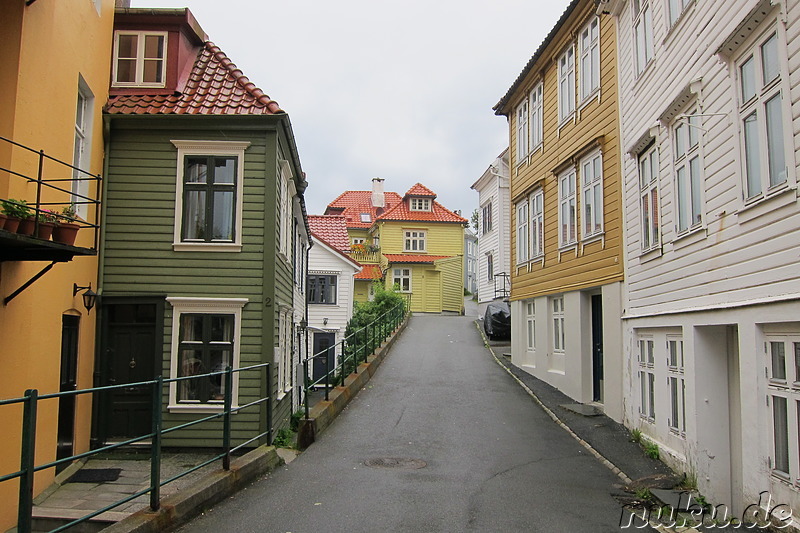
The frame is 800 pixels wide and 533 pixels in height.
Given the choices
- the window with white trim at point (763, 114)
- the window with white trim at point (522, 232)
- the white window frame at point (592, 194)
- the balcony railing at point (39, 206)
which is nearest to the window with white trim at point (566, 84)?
the white window frame at point (592, 194)

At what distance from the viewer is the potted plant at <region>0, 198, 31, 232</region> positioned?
24.2 feet

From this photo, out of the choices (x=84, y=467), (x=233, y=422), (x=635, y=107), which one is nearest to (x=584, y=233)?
(x=635, y=107)

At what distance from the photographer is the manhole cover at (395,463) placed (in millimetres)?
9719

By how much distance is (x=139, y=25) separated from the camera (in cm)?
1316

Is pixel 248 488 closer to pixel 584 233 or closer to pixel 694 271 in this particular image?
pixel 694 271

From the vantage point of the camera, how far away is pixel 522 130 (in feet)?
66.6

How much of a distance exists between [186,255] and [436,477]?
625 cm

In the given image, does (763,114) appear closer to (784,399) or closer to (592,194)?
(784,399)

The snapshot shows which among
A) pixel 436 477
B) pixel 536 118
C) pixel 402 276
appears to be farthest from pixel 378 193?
pixel 436 477

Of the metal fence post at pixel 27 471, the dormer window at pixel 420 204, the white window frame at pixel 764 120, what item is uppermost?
the dormer window at pixel 420 204

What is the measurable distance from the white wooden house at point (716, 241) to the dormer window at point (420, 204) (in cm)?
3433

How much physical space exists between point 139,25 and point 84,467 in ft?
27.0

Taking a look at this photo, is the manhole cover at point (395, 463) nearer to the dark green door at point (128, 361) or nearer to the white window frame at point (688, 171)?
the dark green door at point (128, 361)

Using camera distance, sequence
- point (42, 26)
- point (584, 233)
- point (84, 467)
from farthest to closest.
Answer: point (584, 233), point (84, 467), point (42, 26)
